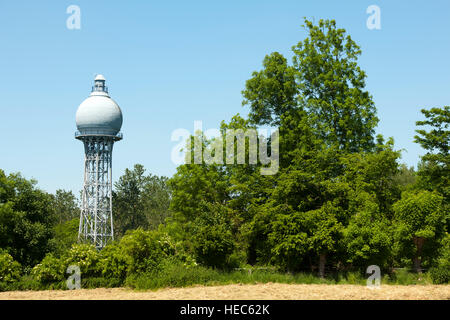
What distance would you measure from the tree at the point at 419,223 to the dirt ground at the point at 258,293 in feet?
11.2

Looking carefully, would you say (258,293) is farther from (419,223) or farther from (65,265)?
(419,223)

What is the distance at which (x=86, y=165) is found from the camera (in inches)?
2435

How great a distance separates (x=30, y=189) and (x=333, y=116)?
20.9 m

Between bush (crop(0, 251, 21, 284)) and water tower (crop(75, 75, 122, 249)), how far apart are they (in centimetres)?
3326

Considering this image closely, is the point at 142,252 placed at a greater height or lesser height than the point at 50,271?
greater

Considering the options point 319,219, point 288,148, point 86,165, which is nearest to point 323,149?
point 288,148

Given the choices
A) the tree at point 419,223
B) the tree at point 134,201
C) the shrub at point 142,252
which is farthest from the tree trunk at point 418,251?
the tree at point 134,201

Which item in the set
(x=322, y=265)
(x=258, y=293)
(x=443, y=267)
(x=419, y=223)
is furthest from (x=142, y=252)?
(x=443, y=267)

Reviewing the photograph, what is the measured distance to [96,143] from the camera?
60375 mm

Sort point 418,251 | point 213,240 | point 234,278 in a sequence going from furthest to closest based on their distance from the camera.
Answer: point 418,251, point 213,240, point 234,278

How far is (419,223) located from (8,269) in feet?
71.7

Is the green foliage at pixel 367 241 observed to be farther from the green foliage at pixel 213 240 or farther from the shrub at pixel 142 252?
the shrub at pixel 142 252

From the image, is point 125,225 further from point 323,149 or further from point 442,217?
point 442,217

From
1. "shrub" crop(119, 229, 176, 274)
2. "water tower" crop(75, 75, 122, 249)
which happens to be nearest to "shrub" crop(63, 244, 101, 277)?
"shrub" crop(119, 229, 176, 274)
